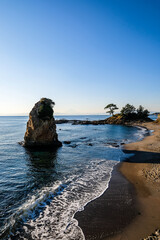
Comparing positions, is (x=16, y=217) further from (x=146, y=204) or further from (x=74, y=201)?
(x=146, y=204)

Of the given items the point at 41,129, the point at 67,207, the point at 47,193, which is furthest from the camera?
the point at 41,129

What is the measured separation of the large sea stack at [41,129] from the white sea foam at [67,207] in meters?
14.6

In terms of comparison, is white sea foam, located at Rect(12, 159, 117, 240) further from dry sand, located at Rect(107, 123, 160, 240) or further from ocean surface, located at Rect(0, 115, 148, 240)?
dry sand, located at Rect(107, 123, 160, 240)

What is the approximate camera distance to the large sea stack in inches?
1065

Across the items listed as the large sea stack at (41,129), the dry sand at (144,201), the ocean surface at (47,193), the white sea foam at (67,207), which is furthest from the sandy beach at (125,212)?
the large sea stack at (41,129)

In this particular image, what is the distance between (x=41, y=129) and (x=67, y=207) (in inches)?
775

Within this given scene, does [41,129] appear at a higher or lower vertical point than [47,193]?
higher

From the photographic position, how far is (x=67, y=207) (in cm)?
905

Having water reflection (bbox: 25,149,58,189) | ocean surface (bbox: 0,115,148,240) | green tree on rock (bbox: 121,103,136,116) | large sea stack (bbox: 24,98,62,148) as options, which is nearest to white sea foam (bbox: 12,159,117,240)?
ocean surface (bbox: 0,115,148,240)

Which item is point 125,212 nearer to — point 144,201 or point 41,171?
point 144,201

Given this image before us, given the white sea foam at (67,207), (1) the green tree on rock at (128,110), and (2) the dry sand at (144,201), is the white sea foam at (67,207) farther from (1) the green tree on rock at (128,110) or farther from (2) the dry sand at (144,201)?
(1) the green tree on rock at (128,110)

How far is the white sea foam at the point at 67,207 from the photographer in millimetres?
6891

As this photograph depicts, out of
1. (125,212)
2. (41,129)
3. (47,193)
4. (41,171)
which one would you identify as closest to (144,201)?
(125,212)

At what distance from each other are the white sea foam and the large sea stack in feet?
48.0
